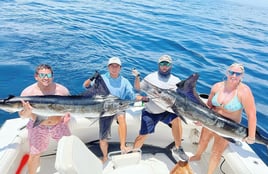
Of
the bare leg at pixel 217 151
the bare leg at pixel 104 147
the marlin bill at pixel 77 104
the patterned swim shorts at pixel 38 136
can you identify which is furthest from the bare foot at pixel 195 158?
the patterned swim shorts at pixel 38 136

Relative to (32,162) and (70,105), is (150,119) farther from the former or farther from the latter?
(32,162)

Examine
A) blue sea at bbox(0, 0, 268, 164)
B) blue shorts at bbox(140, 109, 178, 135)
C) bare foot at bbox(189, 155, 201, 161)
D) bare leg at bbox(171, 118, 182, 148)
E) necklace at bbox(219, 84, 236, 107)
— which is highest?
necklace at bbox(219, 84, 236, 107)

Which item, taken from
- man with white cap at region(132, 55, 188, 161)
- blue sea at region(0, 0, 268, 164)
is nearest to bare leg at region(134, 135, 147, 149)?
man with white cap at region(132, 55, 188, 161)

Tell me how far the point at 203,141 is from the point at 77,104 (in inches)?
73.6

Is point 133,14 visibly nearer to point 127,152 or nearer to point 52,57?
point 52,57

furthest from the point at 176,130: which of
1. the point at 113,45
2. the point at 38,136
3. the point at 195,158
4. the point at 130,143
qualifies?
the point at 113,45

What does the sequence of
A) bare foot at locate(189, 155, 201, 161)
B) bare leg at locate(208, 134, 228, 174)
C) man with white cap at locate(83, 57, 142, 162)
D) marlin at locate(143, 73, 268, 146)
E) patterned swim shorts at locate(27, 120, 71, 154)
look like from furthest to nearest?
1. bare foot at locate(189, 155, 201, 161)
2. man with white cap at locate(83, 57, 142, 162)
3. bare leg at locate(208, 134, 228, 174)
4. marlin at locate(143, 73, 268, 146)
5. patterned swim shorts at locate(27, 120, 71, 154)

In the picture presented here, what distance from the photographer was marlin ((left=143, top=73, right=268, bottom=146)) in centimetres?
344

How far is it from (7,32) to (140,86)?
25.2 ft

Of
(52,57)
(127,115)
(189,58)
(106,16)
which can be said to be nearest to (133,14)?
(106,16)

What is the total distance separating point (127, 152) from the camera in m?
3.76

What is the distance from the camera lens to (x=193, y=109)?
11.6ft

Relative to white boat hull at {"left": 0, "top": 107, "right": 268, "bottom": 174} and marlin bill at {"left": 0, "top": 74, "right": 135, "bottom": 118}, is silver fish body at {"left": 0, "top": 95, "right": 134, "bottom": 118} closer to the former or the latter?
marlin bill at {"left": 0, "top": 74, "right": 135, "bottom": 118}

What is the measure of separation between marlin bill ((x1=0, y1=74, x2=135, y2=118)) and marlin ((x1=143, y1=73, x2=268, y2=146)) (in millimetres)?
419
